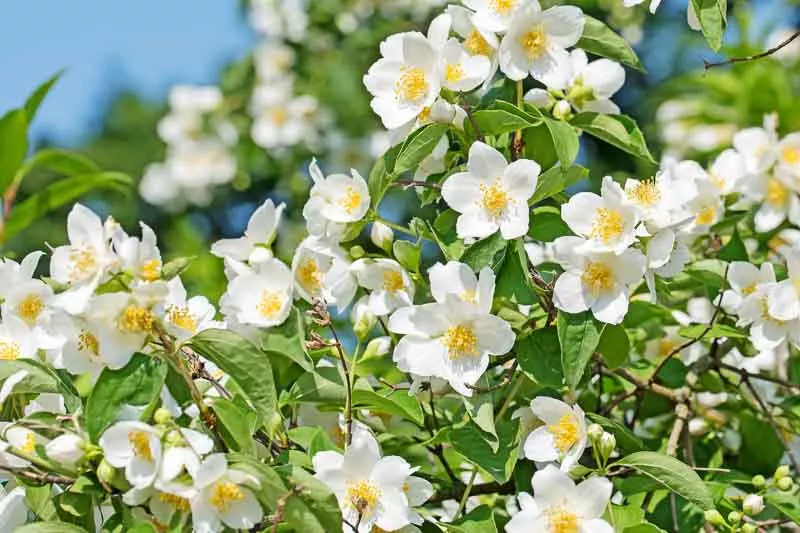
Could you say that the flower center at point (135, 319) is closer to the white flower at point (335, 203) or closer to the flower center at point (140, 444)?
the flower center at point (140, 444)

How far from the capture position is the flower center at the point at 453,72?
1519 millimetres

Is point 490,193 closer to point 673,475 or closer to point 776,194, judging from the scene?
point 673,475

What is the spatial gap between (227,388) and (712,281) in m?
0.75

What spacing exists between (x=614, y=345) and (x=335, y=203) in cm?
42

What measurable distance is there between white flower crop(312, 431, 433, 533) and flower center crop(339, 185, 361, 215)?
1.11 feet

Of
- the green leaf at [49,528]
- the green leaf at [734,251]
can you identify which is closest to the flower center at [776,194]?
the green leaf at [734,251]

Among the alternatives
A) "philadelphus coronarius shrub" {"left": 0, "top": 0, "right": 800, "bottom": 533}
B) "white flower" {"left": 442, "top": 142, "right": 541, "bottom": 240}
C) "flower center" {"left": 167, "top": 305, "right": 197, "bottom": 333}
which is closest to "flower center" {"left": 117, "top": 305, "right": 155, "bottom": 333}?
"philadelphus coronarius shrub" {"left": 0, "top": 0, "right": 800, "bottom": 533}

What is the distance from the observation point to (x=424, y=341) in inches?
58.4

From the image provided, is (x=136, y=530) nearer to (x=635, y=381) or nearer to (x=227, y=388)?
(x=227, y=388)

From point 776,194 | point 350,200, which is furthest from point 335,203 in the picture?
point 776,194

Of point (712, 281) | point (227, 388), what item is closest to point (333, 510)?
point (227, 388)

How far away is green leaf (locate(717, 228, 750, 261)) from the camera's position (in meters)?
1.87

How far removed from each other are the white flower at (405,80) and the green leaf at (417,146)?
45 millimetres

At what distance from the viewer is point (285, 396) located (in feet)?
4.87
